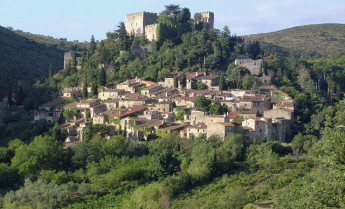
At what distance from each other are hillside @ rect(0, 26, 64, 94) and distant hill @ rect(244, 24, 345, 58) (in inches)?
1359

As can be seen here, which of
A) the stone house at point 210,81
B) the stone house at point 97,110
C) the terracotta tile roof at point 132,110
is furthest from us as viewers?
the stone house at point 210,81

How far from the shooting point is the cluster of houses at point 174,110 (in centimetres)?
3447

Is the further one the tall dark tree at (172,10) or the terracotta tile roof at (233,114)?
the tall dark tree at (172,10)

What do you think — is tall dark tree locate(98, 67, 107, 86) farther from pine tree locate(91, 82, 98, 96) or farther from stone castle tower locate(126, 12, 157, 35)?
stone castle tower locate(126, 12, 157, 35)

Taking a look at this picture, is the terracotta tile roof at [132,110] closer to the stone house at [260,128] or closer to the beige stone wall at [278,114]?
the stone house at [260,128]

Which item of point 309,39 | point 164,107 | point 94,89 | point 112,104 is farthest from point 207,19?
point 309,39

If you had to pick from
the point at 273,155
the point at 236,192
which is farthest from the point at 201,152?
the point at 236,192

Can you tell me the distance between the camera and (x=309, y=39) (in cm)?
10312

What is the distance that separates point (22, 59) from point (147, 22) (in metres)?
19.0

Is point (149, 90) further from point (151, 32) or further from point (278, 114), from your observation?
point (151, 32)

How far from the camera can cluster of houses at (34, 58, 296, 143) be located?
3447 cm

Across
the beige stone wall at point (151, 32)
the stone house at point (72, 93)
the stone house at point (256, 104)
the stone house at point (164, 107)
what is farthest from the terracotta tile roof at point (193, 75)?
the beige stone wall at point (151, 32)

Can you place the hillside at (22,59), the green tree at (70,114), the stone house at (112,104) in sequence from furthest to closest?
the hillside at (22,59) → the stone house at (112,104) → the green tree at (70,114)

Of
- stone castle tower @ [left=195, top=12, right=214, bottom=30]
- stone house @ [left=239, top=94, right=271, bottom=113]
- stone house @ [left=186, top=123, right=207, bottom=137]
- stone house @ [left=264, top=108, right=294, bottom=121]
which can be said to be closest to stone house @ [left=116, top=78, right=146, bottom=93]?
stone house @ [left=239, top=94, right=271, bottom=113]
